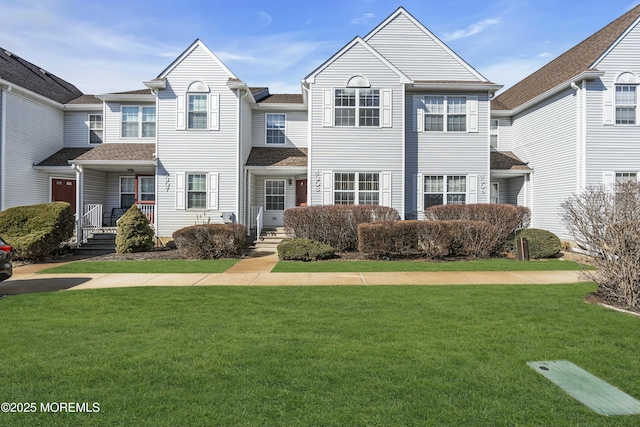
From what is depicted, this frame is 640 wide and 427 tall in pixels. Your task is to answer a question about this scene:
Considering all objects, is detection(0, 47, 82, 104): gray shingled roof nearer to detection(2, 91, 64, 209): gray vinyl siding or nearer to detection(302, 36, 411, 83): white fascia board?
detection(2, 91, 64, 209): gray vinyl siding

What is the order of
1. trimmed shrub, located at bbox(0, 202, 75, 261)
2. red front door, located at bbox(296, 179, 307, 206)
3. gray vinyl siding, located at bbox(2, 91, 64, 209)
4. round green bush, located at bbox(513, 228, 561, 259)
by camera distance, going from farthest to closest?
red front door, located at bbox(296, 179, 307, 206) → gray vinyl siding, located at bbox(2, 91, 64, 209) → round green bush, located at bbox(513, 228, 561, 259) → trimmed shrub, located at bbox(0, 202, 75, 261)

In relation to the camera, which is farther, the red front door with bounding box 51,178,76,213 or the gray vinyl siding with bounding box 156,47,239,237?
the red front door with bounding box 51,178,76,213

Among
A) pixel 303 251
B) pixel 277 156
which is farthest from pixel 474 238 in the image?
pixel 277 156

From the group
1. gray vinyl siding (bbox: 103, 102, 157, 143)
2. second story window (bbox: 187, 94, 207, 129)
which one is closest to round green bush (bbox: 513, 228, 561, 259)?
second story window (bbox: 187, 94, 207, 129)

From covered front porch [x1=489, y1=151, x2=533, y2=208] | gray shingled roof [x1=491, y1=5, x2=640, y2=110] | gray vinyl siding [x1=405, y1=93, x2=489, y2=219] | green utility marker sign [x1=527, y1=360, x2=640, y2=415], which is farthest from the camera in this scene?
covered front porch [x1=489, y1=151, x2=533, y2=208]

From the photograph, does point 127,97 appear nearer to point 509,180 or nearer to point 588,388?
point 509,180

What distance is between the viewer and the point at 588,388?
366 cm

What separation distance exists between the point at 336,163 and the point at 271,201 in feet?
13.8

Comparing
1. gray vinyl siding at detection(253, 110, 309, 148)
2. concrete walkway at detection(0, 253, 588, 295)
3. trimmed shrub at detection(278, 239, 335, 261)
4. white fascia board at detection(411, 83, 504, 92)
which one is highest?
white fascia board at detection(411, 83, 504, 92)

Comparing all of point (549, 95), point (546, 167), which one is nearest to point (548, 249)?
point (546, 167)

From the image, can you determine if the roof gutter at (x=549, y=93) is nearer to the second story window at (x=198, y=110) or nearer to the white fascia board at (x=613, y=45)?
the white fascia board at (x=613, y=45)

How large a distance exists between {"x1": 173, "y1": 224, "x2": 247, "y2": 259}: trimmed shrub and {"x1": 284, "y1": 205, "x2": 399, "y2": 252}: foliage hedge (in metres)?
2.37

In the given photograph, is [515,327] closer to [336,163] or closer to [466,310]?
[466,310]

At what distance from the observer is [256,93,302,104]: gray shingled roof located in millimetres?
18562
